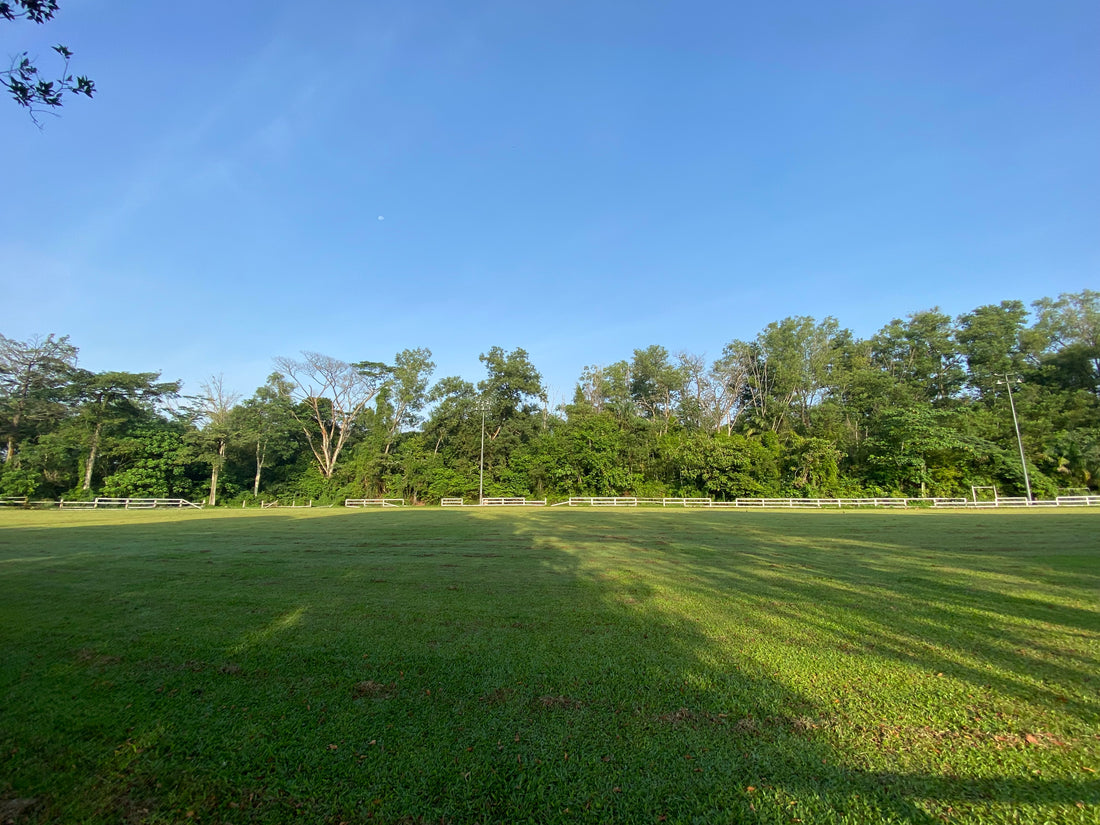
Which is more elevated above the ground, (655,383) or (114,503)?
(655,383)

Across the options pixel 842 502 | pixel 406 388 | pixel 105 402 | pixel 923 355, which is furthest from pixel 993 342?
pixel 105 402

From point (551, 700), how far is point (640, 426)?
43.3 m

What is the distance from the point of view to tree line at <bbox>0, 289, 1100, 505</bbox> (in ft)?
116

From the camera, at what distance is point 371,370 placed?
4969cm

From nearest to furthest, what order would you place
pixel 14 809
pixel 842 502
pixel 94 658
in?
pixel 14 809 < pixel 94 658 < pixel 842 502

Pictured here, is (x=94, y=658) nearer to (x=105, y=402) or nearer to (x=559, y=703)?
(x=559, y=703)

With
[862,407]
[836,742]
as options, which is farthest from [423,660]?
[862,407]

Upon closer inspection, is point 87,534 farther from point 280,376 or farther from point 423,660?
point 280,376

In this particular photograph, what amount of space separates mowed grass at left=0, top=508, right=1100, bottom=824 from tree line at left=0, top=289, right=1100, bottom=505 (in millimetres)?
34609

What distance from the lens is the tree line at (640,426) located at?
35.3 meters

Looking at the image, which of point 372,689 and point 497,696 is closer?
point 497,696

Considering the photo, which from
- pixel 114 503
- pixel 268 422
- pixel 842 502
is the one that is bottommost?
pixel 842 502

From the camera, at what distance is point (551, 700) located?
2.99 metres

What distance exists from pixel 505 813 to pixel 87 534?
16949mm
